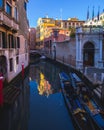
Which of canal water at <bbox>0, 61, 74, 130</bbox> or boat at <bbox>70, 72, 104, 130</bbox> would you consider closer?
boat at <bbox>70, 72, 104, 130</bbox>

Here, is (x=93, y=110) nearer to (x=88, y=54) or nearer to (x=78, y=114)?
(x=78, y=114)

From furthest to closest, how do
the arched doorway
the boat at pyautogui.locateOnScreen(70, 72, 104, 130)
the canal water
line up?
the arched doorway, the canal water, the boat at pyautogui.locateOnScreen(70, 72, 104, 130)

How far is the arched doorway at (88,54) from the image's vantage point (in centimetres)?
2048

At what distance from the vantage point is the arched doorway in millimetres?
20484

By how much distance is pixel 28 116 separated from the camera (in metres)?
9.10

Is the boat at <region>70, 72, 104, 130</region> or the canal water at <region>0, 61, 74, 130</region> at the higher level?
the boat at <region>70, 72, 104, 130</region>

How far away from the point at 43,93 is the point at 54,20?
144ft

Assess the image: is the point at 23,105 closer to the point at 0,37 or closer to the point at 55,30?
the point at 0,37

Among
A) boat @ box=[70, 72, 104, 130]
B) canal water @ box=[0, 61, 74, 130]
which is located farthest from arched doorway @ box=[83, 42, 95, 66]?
boat @ box=[70, 72, 104, 130]

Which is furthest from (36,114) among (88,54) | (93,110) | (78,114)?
(88,54)

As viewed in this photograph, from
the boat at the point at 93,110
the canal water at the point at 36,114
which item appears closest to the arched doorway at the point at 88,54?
the canal water at the point at 36,114

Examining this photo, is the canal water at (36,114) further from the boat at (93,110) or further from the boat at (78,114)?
the boat at (93,110)

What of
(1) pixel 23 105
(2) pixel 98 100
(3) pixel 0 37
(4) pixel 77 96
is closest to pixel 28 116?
(1) pixel 23 105

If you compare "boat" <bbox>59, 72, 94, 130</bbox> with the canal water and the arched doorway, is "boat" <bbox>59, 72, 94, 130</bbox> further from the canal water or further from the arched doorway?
the arched doorway
